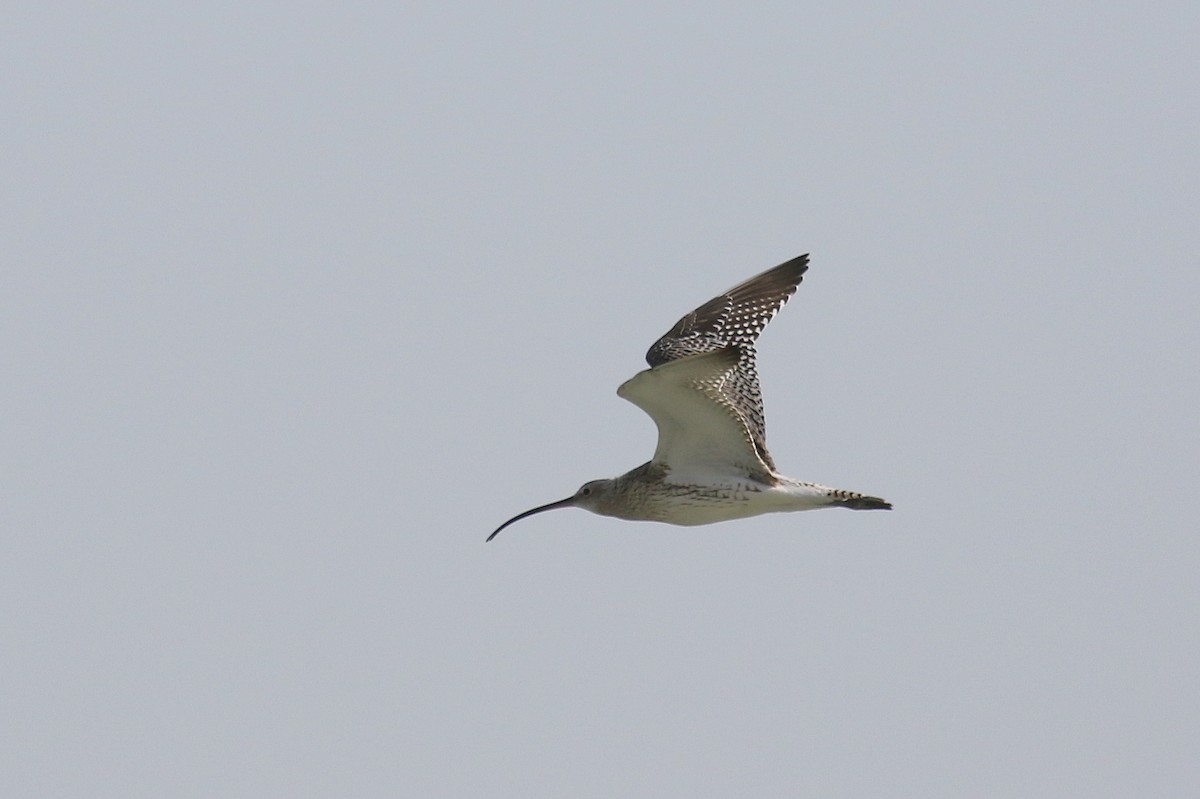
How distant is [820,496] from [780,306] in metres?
3.31

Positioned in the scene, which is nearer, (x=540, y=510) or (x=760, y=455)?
(x=760, y=455)

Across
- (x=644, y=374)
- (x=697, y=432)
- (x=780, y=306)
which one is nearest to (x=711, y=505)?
(x=697, y=432)

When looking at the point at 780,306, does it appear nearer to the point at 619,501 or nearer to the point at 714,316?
the point at 714,316

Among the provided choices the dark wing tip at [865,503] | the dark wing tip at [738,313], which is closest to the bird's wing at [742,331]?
the dark wing tip at [738,313]

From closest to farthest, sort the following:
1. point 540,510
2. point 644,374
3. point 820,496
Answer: point 644,374
point 820,496
point 540,510

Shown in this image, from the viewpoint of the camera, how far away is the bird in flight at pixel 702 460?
14938 millimetres

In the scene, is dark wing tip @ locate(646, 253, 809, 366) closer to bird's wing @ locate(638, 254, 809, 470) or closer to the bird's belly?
bird's wing @ locate(638, 254, 809, 470)

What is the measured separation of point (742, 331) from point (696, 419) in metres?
2.72

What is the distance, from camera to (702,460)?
52.1 ft

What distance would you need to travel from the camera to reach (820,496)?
15.6 m

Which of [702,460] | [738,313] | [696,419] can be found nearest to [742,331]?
[738,313]

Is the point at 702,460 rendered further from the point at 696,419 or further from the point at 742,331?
the point at 742,331

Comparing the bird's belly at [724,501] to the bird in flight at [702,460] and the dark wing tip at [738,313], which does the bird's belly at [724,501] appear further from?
the dark wing tip at [738,313]

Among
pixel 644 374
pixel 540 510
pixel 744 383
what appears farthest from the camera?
pixel 540 510
